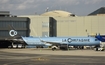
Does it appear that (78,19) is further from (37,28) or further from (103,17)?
(37,28)

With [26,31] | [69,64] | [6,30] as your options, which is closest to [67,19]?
[26,31]

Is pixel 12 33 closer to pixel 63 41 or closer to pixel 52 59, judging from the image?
pixel 63 41

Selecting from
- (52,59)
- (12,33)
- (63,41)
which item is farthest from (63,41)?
(52,59)

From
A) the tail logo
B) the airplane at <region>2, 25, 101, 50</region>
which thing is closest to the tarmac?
the airplane at <region>2, 25, 101, 50</region>

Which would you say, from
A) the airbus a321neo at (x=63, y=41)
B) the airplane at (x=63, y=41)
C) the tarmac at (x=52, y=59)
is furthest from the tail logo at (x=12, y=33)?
the tarmac at (x=52, y=59)

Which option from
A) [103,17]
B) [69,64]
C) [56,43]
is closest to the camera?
[69,64]

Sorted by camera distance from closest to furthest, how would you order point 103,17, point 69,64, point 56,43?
1. point 69,64
2. point 56,43
3. point 103,17

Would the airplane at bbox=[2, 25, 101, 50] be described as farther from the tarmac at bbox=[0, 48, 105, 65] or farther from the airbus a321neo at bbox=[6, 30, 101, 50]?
the tarmac at bbox=[0, 48, 105, 65]

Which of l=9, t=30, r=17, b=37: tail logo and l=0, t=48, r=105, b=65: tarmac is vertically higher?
l=9, t=30, r=17, b=37: tail logo

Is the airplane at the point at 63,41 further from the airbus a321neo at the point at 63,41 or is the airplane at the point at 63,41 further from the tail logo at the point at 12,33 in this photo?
the tail logo at the point at 12,33

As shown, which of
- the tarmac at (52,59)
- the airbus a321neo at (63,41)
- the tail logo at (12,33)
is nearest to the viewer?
the tarmac at (52,59)

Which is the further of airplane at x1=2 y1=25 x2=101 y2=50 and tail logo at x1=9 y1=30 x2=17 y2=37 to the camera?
tail logo at x1=9 y1=30 x2=17 y2=37

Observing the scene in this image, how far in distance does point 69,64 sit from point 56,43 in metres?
55.6

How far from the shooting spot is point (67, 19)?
119 metres
